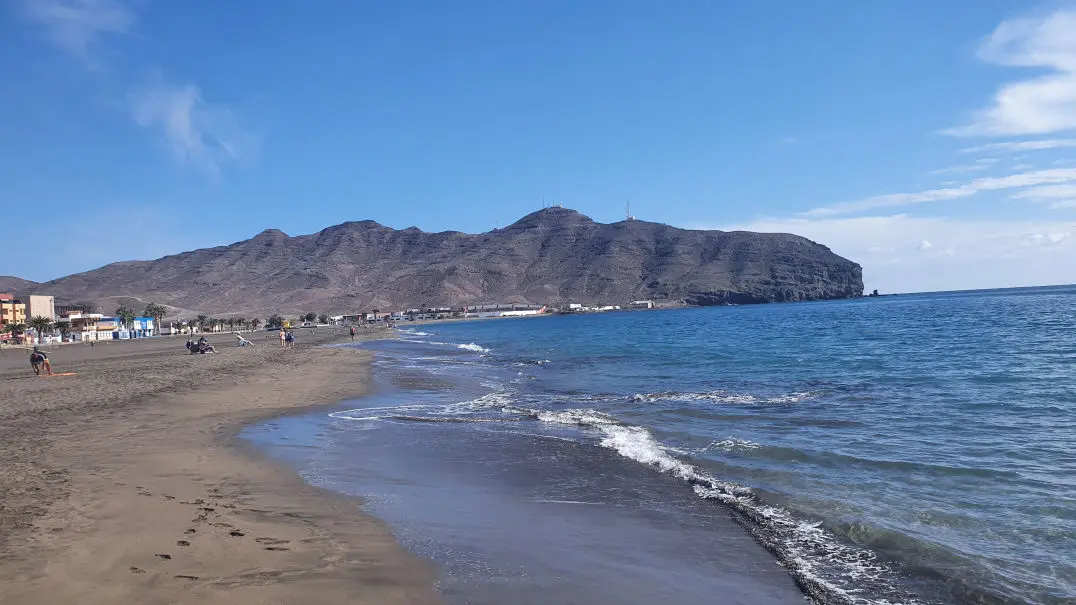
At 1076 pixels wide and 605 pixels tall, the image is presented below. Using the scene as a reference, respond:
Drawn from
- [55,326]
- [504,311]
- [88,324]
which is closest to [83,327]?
[88,324]

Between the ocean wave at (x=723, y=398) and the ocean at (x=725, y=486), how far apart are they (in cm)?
14

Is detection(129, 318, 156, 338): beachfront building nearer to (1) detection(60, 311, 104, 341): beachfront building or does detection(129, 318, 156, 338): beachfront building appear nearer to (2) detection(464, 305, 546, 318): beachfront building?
(1) detection(60, 311, 104, 341): beachfront building

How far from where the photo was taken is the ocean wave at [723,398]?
Answer: 57.2 feet

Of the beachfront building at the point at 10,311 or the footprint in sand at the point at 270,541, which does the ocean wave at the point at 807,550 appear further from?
the beachfront building at the point at 10,311

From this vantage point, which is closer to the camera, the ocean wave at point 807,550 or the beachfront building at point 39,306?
the ocean wave at point 807,550

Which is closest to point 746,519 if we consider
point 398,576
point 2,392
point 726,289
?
point 398,576

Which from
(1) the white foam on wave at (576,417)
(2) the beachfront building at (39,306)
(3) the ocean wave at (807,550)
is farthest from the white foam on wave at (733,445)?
(2) the beachfront building at (39,306)

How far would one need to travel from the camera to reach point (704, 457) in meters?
11.0

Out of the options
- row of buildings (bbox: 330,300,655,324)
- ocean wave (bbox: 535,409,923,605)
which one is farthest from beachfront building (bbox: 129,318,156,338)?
ocean wave (bbox: 535,409,923,605)

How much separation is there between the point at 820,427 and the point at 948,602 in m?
8.13

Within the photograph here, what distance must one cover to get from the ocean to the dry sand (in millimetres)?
638

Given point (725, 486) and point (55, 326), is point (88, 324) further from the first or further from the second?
point (725, 486)

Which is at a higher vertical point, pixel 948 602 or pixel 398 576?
pixel 398 576

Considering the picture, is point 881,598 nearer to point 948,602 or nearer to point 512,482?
point 948,602
